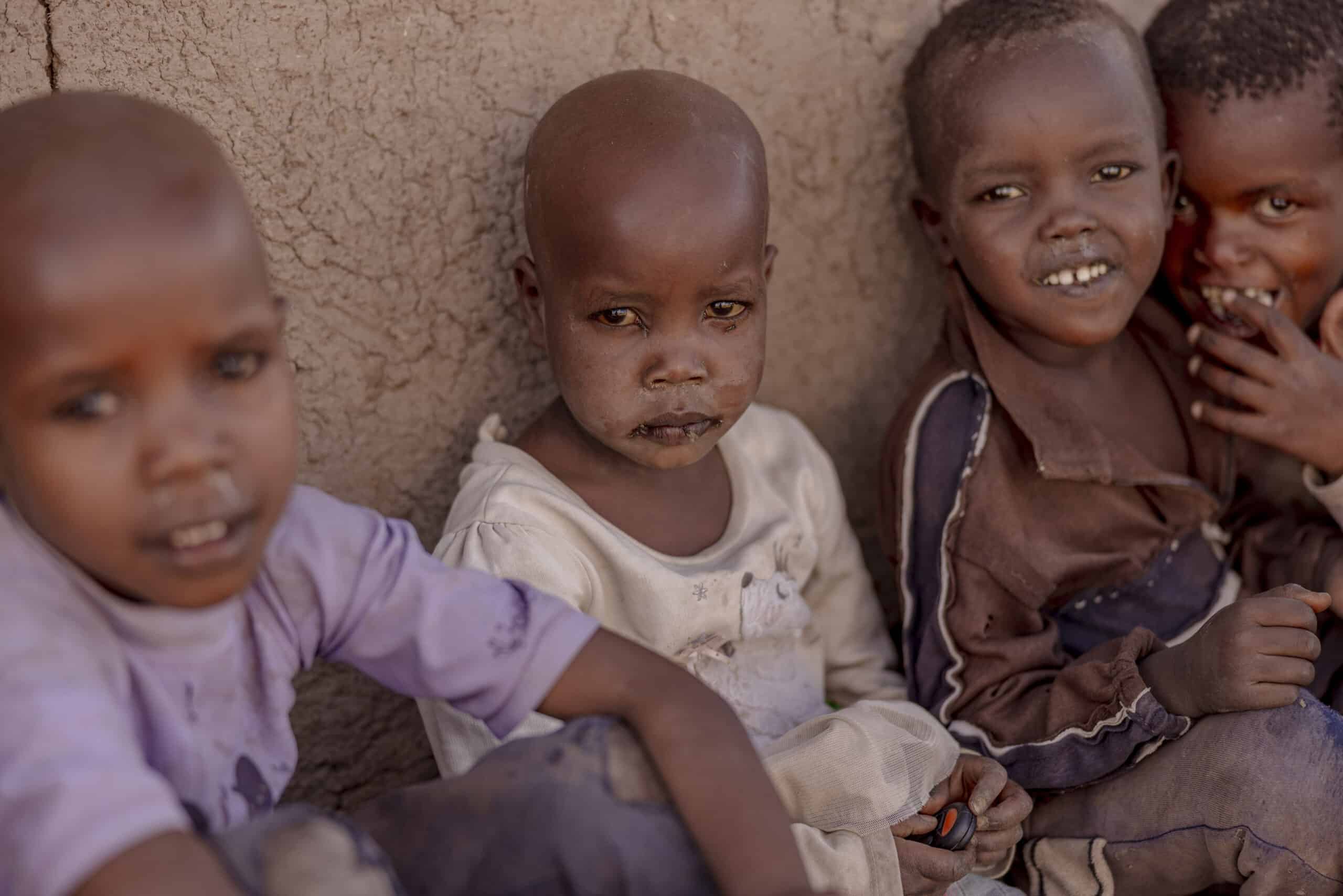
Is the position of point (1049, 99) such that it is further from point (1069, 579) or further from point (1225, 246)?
point (1069, 579)

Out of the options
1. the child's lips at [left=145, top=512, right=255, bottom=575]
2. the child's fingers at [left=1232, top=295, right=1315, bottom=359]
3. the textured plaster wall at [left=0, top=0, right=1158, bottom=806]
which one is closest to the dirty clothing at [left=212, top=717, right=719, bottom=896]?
the child's lips at [left=145, top=512, right=255, bottom=575]

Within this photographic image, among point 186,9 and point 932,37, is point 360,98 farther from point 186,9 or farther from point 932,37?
point 932,37

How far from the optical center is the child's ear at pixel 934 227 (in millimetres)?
2467

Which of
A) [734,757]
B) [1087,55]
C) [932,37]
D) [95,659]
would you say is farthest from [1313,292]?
[95,659]

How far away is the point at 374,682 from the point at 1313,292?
184 cm

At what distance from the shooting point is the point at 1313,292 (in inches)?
99.1

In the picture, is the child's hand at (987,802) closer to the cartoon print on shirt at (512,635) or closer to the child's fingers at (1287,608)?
the child's fingers at (1287,608)

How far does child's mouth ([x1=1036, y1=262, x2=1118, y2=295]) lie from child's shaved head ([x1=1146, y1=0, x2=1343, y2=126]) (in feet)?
1.35

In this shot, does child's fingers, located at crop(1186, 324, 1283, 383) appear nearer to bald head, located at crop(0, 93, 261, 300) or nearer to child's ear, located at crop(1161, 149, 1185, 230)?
child's ear, located at crop(1161, 149, 1185, 230)

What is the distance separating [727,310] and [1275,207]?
3.69 feet

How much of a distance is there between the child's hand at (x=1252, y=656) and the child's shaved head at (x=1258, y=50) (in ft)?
3.05

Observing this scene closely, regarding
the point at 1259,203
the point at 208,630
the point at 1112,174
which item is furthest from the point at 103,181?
the point at 1259,203

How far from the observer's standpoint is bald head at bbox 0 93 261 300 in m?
1.20

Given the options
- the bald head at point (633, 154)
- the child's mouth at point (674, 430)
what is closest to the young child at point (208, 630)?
the child's mouth at point (674, 430)
